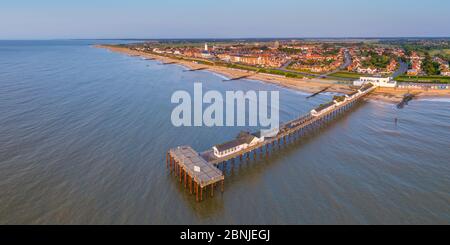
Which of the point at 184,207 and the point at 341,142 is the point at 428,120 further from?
the point at 184,207

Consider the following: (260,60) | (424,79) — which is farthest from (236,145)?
(260,60)

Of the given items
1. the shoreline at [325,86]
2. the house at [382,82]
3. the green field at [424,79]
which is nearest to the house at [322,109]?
the shoreline at [325,86]

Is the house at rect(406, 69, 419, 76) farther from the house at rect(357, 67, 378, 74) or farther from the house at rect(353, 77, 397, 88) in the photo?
the house at rect(353, 77, 397, 88)

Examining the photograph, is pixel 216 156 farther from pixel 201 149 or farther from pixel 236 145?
pixel 201 149

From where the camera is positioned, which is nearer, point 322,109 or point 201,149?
point 201,149

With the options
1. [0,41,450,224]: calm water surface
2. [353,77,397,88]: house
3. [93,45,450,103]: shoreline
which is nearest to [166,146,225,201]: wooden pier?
[0,41,450,224]: calm water surface

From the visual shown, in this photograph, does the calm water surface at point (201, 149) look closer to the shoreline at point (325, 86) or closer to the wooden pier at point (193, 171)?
the wooden pier at point (193, 171)

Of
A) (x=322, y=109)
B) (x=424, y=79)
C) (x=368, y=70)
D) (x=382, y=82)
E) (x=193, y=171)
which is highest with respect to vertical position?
(x=368, y=70)
